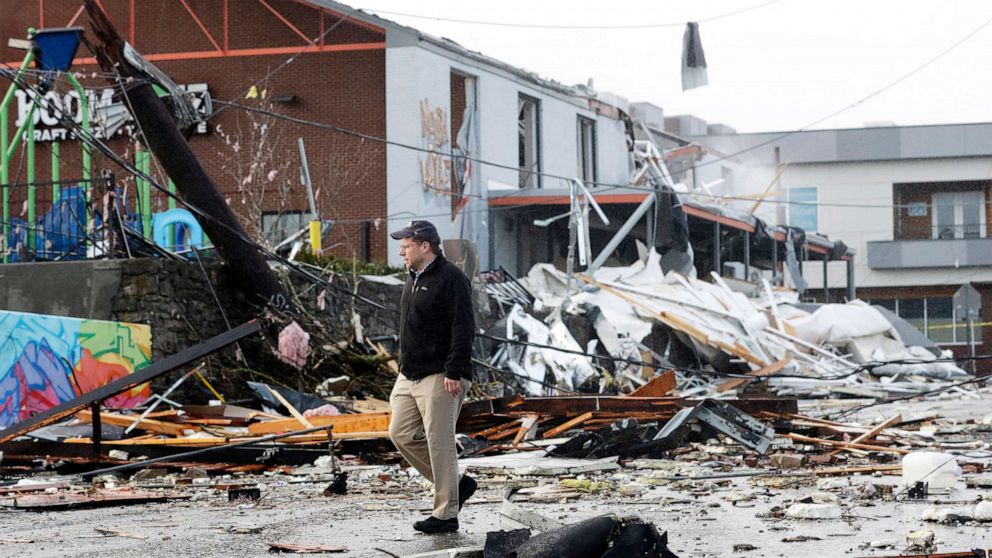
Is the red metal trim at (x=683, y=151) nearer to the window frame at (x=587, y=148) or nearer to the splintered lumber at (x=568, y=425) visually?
the window frame at (x=587, y=148)

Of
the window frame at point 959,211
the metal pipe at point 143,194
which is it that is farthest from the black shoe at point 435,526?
the window frame at point 959,211

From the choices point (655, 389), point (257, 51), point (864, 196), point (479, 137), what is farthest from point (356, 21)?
point (864, 196)

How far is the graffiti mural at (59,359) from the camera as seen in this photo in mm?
15023

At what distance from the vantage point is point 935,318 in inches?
2245

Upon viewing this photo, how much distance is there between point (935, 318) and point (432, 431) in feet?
173

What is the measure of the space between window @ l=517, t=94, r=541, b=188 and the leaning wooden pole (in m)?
16.5

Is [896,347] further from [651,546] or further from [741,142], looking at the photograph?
[651,546]

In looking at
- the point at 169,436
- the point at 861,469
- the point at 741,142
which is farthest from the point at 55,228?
the point at 741,142

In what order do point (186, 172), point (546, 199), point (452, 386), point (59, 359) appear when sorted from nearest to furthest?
1. point (452, 386)
2. point (59, 359)
3. point (186, 172)
4. point (546, 199)

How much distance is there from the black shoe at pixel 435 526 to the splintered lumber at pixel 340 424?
5.60 metres

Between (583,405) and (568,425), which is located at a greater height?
(583,405)

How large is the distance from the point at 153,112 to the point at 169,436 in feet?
19.0

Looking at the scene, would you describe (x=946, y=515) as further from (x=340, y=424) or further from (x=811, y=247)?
(x=811, y=247)

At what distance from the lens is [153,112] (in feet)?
59.4
